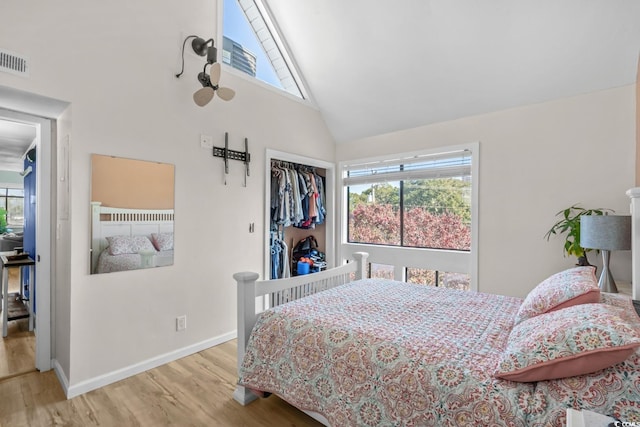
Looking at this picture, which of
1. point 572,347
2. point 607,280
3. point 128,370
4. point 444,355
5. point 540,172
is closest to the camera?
point 572,347

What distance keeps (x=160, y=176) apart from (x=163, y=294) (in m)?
0.97

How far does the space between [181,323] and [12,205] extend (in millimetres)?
3562

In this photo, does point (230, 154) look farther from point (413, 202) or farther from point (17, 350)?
point (17, 350)

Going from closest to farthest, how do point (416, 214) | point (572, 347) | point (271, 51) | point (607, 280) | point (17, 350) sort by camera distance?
1. point (572, 347)
2. point (607, 280)
3. point (17, 350)
4. point (271, 51)
5. point (416, 214)

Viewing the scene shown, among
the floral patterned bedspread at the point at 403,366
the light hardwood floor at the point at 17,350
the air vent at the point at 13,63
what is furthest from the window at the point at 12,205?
the floral patterned bedspread at the point at 403,366

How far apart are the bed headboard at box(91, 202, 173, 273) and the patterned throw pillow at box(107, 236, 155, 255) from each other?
0.10ft

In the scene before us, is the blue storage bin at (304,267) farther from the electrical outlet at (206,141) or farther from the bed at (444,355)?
the electrical outlet at (206,141)

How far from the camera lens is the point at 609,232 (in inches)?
71.3

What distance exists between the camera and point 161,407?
6.44 feet

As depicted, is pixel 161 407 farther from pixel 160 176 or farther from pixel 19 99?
pixel 19 99

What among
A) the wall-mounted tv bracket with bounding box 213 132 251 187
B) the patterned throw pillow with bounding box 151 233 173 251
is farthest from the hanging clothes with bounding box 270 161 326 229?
the patterned throw pillow with bounding box 151 233 173 251

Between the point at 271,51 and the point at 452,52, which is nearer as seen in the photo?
the point at 452,52

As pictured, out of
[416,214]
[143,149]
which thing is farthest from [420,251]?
[143,149]

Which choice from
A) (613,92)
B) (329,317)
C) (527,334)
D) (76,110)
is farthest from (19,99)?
(613,92)
